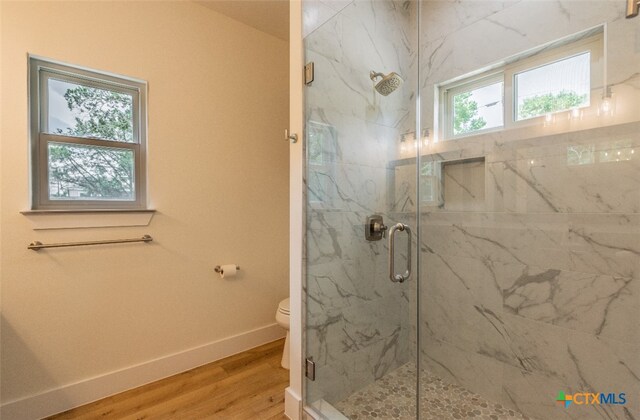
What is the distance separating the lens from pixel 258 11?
2.17 metres

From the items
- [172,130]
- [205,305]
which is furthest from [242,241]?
[172,130]

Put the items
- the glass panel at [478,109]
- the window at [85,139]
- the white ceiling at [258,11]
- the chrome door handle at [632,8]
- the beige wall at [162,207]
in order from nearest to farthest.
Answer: the chrome door handle at [632,8]
the beige wall at [162,207]
the window at [85,139]
the glass panel at [478,109]
the white ceiling at [258,11]

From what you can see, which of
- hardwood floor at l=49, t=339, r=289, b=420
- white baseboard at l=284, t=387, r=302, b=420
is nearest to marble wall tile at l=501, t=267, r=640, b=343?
white baseboard at l=284, t=387, r=302, b=420

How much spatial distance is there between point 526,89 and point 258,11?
6.12ft

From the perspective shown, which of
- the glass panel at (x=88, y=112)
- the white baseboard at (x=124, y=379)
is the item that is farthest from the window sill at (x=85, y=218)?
the white baseboard at (x=124, y=379)

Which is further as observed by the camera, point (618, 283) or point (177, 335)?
point (177, 335)

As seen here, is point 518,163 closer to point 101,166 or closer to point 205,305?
point 205,305

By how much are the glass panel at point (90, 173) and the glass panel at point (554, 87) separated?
95.0 inches

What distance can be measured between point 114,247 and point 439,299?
6.82 feet

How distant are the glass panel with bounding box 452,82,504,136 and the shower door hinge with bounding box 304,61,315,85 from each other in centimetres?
98

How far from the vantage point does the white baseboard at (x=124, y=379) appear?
1.56 meters

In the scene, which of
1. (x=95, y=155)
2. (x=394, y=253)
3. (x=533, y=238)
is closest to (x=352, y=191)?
(x=394, y=253)

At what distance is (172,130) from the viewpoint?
2.00 meters

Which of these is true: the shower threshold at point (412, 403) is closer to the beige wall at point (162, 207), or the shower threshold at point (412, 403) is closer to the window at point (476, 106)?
the beige wall at point (162, 207)
